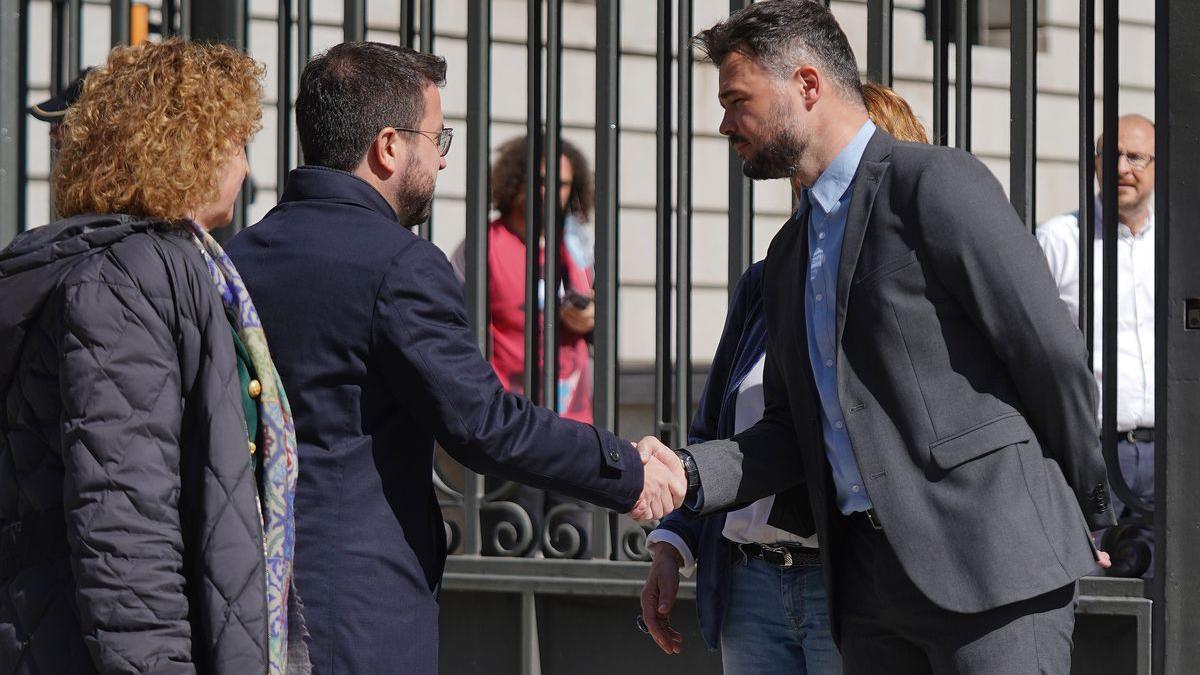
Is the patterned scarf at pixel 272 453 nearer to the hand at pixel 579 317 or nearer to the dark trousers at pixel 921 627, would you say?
the dark trousers at pixel 921 627

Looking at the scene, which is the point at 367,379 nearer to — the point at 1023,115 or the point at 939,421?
the point at 939,421

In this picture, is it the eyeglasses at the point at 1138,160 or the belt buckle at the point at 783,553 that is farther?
the eyeglasses at the point at 1138,160

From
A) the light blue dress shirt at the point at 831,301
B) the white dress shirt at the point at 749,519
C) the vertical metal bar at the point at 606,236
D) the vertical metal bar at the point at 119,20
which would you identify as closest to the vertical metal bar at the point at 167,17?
the vertical metal bar at the point at 119,20

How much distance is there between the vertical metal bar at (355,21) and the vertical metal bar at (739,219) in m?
1.12

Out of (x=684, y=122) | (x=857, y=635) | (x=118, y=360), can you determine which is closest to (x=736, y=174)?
(x=684, y=122)

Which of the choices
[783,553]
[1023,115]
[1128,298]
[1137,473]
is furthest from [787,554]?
[1128,298]

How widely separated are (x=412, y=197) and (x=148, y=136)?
0.64m

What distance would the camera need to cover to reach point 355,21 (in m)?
4.78

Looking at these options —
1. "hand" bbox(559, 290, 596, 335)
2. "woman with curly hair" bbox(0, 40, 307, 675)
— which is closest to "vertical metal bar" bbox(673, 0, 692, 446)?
"hand" bbox(559, 290, 596, 335)

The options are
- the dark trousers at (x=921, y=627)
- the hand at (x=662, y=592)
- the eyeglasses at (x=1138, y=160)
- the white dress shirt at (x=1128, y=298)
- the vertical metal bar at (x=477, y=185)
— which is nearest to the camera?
the dark trousers at (x=921, y=627)

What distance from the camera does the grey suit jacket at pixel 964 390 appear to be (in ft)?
9.11

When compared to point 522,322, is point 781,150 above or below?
above

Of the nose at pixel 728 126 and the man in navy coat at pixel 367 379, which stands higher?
the nose at pixel 728 126

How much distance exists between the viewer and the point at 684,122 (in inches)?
177
